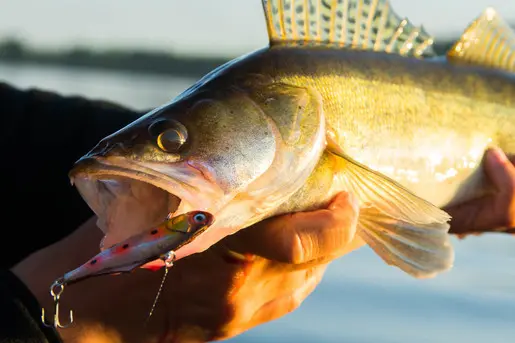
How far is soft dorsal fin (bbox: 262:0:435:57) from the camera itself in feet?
9.57

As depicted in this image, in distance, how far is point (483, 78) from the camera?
137 inches

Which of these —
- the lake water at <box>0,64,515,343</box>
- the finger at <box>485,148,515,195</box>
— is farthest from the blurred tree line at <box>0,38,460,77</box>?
the finger at <box>485,148,515,195</box>

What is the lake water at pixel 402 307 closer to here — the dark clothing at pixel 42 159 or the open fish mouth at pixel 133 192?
the dark clothing at pixel 42 159

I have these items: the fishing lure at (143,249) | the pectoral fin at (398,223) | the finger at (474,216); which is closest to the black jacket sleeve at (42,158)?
the finger at (474,216)

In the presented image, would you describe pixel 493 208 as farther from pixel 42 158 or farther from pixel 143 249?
pixel 42 158

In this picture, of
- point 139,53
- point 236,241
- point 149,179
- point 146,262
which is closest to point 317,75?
point 236,241

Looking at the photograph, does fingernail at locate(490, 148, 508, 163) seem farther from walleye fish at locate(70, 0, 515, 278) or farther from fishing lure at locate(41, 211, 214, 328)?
fishing lure at locate(41, 211, 214, 328)

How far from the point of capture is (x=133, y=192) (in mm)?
2373

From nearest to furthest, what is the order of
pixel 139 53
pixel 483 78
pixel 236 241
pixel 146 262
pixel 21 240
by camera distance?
pixel 146 262 → pixel 236 241 → pixel 483 78 → pixel 21 240 → pixel 139 53

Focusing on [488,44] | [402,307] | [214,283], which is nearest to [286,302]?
[214,283]

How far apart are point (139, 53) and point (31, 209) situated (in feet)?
112

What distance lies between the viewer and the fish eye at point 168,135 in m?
2.35

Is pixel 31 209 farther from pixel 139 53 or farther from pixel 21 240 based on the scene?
pixel 139 53

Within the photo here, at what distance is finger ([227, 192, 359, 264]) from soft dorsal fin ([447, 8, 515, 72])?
1229mm
